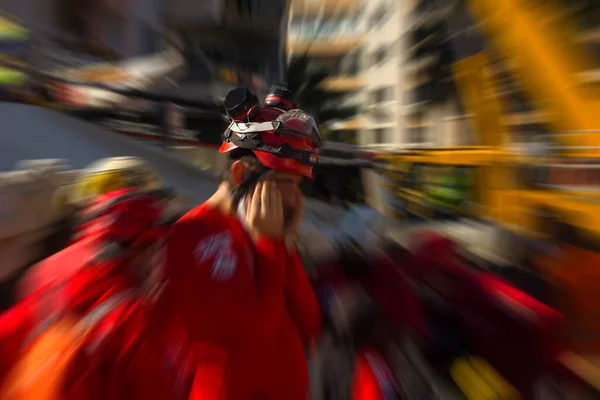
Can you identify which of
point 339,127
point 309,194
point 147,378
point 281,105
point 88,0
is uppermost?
point 88,0

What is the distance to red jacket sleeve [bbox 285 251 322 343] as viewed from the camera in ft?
4.42

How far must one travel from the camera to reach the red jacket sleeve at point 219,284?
997 mm

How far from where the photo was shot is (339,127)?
6.18 ft

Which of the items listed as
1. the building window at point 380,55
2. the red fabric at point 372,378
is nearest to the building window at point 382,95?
the building window at point 380,55

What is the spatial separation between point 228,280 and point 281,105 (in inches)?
28.5

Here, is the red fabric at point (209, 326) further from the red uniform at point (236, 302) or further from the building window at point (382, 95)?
the building window at point (382, 95)

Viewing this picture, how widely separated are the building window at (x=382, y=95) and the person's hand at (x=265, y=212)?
0.67 metres

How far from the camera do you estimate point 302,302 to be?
1.36 metres

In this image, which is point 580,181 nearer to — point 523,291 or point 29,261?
point 523,291

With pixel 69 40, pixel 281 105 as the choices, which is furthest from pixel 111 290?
pixel 69 40

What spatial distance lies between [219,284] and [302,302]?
1.39 feet

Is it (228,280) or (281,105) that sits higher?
(281,105)

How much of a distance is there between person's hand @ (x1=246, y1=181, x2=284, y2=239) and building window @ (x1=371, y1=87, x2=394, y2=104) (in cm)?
67

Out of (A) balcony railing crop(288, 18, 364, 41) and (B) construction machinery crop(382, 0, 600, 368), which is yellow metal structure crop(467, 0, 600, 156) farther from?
(A) balcony railing crop(288, 18, 364, 41)
